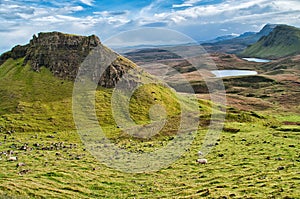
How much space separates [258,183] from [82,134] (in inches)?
1598

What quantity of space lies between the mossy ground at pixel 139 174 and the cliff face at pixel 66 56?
17.5 meters

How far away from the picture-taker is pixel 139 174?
31891mm

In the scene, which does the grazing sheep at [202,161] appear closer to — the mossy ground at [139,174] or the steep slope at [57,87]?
the mossy ground at [139,174]

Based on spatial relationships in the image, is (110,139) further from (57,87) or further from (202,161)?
(57,87)

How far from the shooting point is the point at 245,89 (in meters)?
165

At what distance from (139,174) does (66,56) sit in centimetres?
5942

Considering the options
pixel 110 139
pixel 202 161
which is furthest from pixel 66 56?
pixel 202 161

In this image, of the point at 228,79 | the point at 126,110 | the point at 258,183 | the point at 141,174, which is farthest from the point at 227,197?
the point at 228,79

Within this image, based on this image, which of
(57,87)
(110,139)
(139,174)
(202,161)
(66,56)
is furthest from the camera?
(66,56)

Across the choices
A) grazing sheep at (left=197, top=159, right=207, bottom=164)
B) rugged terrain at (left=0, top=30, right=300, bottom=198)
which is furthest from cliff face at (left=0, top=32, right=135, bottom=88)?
grazing sheep at (left=197, top=159, right=207, bottom=164)

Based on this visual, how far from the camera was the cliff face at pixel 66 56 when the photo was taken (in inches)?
3201

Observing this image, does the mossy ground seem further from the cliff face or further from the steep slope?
the cliff face

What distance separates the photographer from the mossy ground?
23484mm

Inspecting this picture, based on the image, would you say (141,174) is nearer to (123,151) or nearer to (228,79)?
(123,151)
